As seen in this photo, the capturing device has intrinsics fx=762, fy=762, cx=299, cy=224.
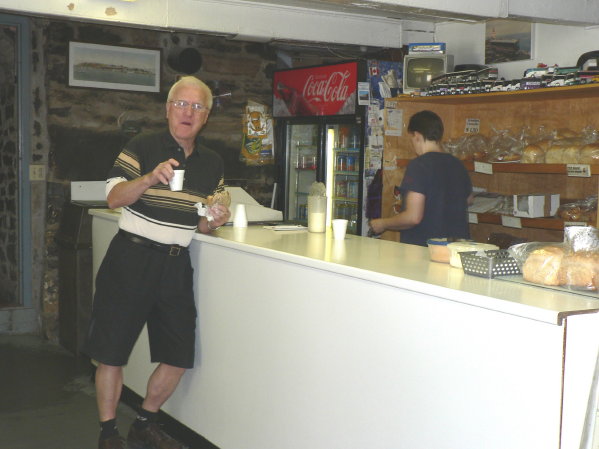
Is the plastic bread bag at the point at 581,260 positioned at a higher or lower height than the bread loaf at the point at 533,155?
lower

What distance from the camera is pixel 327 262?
291 cm

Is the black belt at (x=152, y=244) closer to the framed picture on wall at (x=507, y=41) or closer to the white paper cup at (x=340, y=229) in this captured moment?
the white paper cup at (x=340, y=229)

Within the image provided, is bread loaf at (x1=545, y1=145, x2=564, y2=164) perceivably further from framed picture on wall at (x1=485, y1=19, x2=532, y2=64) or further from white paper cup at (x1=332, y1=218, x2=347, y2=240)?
white paper cup at (x1=332, y1=218, x2=347, y2=240)

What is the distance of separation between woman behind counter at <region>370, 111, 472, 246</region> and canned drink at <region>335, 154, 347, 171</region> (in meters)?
2.32

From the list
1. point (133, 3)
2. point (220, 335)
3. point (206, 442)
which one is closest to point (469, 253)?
point (220, 335)

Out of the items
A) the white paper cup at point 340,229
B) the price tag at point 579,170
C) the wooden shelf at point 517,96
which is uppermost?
the wooden shelf at point 517,96

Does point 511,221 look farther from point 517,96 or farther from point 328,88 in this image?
point 328,88

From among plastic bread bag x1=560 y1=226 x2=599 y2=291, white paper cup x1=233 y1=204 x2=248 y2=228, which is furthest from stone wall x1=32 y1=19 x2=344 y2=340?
plastic bread bag x1=560 y1=226 x2=599 y2=291

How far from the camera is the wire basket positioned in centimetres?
257

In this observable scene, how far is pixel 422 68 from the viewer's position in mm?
5840

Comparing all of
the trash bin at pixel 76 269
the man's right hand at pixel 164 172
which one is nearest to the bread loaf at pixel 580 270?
the man's right hand at pixel 164 172

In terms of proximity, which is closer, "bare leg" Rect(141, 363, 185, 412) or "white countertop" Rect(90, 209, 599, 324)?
"white countertop" Rect(90, 209, 599, 324)

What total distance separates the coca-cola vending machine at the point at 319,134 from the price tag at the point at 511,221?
129 cm

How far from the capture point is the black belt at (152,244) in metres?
3.41
